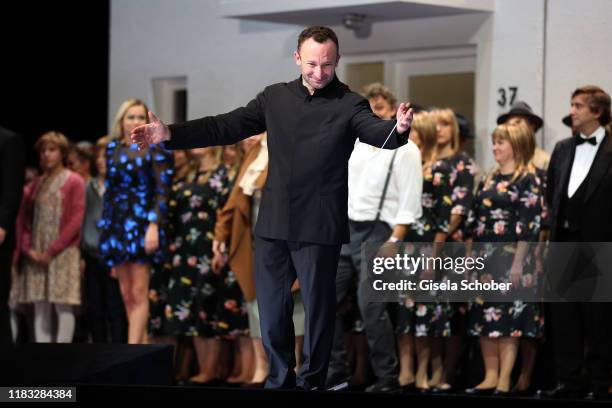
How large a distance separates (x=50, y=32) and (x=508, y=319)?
507 cm

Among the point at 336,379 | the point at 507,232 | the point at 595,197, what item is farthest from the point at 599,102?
the point at 336,379

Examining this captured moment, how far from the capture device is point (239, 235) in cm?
695

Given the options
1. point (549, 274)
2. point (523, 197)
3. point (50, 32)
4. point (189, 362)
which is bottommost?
point (189, 362)

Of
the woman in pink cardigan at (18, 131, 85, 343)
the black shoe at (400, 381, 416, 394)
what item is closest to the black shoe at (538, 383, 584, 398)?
the black shoe at (400, 381, 416, 394)

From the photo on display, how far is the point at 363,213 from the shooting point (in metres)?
6.32

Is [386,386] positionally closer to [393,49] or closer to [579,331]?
[579,331]

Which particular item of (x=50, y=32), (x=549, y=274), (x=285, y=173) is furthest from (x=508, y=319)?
(x=50, y=32)

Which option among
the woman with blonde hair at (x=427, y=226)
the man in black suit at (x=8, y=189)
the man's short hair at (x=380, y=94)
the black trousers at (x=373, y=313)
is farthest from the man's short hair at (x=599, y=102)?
the man in black suit at (x=8, y=189)

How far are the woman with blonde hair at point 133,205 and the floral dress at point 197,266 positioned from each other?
2.08 ft

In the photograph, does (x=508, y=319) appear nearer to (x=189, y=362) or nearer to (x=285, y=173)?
(x=189, y=362)

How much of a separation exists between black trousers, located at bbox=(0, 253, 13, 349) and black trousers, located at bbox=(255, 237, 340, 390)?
224cm

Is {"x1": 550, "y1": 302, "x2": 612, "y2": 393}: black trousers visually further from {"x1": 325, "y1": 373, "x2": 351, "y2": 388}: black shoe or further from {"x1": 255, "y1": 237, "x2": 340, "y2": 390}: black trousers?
{"x1": 255, "y1": 237, "x2": 340, "y2": 390}: black trousers

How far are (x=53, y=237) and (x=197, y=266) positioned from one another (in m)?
1.16

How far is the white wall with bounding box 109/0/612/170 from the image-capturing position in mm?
7121
